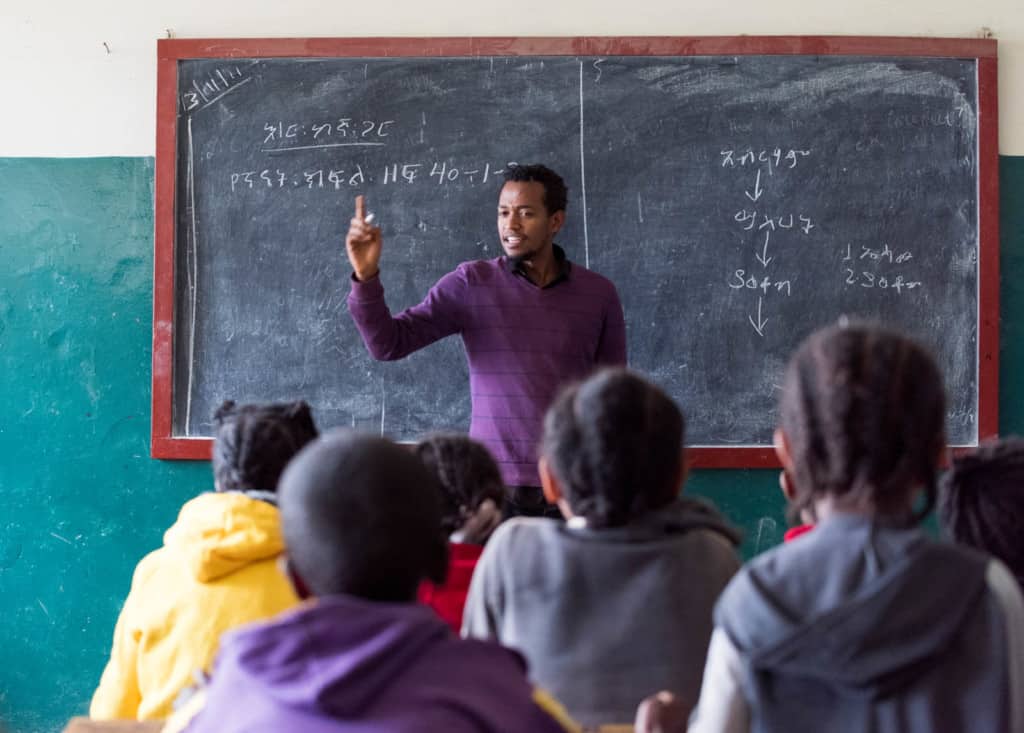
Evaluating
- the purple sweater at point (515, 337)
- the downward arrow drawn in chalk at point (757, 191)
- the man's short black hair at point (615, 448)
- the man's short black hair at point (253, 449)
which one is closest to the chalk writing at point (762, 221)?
the downward arrow drawn in chalk at point (757, 191)

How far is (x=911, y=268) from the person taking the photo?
11.1ft

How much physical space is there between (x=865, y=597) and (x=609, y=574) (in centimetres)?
45

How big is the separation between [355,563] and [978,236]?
2912 mm

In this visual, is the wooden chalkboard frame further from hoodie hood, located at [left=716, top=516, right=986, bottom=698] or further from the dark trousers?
hoodie hood, located at [left=716, top=516, right=986, bottom=698]

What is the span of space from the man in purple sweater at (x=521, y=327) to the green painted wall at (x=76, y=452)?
977 millimetres

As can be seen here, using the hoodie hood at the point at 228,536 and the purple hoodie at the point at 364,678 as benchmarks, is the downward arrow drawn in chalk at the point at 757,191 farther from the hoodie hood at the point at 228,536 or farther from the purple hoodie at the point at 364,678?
the purple hoodie at the point at 364,678

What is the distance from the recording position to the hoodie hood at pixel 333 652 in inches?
37.2

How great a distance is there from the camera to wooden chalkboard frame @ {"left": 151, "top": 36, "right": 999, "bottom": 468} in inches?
132

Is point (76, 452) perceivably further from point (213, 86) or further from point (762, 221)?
point (762, 221)

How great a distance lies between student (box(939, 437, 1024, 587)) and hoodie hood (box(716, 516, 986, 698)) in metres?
0.42

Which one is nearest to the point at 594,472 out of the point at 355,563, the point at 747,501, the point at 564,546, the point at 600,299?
the point at 564,546

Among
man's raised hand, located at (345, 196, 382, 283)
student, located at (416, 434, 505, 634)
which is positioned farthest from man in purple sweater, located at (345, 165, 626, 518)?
student, located at (416, 434, 505, 634)

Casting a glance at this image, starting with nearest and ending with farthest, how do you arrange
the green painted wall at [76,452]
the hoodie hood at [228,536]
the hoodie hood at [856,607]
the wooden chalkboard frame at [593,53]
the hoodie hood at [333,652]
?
the hoodie hood at [333,652]
the hoodie hood at [856,607]
the hoodie hood at [228,536]
the wooden chalkboard frame at [593,53]
the green painted wall at [76,452]

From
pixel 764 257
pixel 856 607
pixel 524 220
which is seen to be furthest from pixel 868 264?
pixel 856 607
